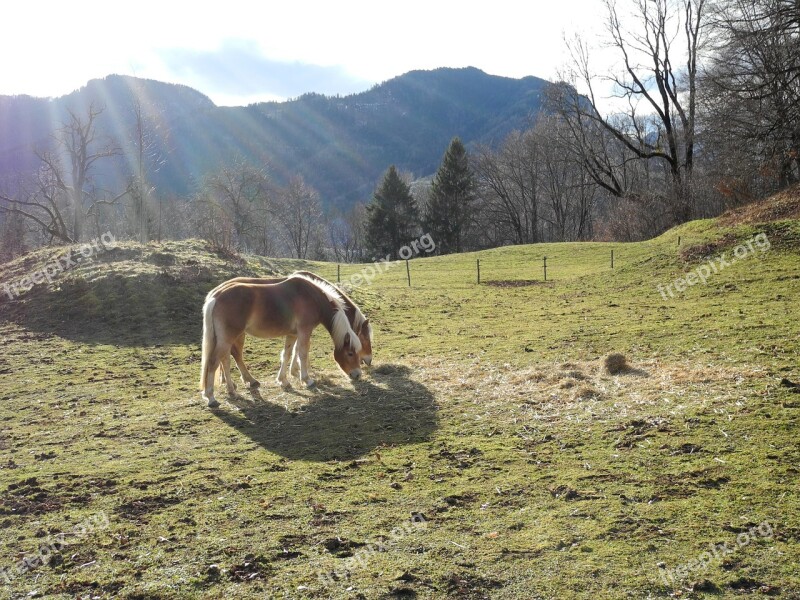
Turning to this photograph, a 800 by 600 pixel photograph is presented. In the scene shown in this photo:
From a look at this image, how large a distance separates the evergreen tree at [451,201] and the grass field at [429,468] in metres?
45.1

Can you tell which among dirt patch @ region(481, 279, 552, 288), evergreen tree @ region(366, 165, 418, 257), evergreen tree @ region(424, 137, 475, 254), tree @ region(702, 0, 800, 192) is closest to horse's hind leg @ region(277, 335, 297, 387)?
dirt patch @ region(481, 279, 552, 288)

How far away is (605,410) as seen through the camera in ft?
23.5

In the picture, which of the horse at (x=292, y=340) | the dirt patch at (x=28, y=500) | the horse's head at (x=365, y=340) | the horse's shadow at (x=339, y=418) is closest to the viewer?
the dirt patch at (x=28, y=500)

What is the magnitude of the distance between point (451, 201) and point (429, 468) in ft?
175

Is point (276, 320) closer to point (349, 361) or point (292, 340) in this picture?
point (292, 340)

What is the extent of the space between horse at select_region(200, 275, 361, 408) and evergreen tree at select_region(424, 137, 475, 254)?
160 feet

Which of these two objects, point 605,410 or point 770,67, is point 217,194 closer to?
→ point 770,67

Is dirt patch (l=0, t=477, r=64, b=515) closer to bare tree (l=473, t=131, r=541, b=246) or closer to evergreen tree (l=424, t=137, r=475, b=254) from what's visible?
evergreen tree (l=424, t=137, r=475, b=254)

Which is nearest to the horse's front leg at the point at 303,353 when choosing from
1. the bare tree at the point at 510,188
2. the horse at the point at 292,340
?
the horse at the point at 292,340

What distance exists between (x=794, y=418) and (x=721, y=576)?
10.6 ft

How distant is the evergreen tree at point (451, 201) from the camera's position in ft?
190

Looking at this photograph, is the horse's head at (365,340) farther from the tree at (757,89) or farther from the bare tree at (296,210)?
the bare tree at (296,210)

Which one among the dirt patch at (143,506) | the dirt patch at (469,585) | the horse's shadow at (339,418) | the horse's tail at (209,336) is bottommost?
the dirt patch at (469,585)

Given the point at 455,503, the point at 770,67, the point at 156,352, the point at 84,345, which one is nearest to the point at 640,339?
the point at 455,503
